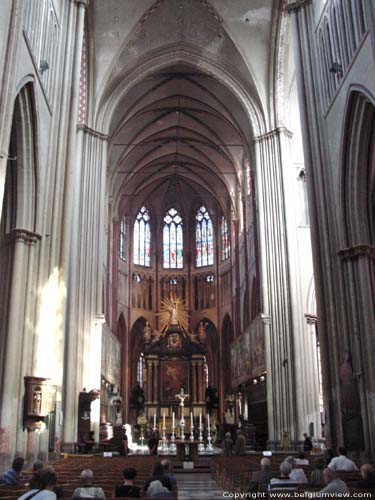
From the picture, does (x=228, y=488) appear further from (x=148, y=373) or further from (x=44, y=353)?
(x=148, y=373)

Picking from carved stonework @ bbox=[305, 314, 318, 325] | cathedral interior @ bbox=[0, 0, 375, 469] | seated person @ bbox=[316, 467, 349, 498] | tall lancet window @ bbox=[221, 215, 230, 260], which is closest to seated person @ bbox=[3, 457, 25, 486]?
seated person @ bbox=[316, 467, 349, 498]

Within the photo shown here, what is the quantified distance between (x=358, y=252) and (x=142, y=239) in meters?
30.6

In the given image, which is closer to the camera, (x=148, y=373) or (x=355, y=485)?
(x=355, y=485)

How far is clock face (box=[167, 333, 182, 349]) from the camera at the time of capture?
40938 mm

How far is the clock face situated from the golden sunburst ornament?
2.46 ft

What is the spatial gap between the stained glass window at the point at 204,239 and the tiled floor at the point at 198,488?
27.6 meters

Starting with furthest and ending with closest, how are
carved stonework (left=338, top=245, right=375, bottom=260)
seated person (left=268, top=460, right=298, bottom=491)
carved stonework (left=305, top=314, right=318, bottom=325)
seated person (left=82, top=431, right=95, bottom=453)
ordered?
carved stonework (left=305, top=314, right=318, bottom=325)
seated person (left=82, top=431, right=95, bottom=453)
carved stonework (left=338, top=245, right=375, bottom=260)
seated person (left=268, top=460, right=298, bottom=491)

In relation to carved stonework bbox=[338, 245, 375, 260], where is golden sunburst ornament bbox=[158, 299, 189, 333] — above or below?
above

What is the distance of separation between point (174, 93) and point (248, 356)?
14.6 meters

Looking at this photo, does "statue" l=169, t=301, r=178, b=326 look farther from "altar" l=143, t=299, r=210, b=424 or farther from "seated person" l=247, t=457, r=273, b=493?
"seated person" l=247, t=457, r=273, b=493

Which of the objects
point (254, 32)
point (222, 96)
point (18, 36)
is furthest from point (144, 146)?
point (18, 36)

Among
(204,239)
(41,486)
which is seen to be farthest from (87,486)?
(204,239)

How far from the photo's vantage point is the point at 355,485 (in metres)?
6.91

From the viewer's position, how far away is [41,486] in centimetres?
475
